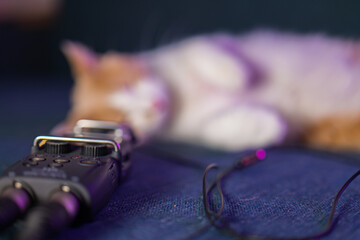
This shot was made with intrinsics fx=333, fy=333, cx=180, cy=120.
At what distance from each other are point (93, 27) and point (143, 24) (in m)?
0.50

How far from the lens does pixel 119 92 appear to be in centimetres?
138

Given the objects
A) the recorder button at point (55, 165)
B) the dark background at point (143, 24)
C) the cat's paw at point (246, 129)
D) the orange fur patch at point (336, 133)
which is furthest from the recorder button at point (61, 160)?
the dark background at point (143, 24)

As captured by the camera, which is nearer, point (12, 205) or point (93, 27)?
point (12, 205)

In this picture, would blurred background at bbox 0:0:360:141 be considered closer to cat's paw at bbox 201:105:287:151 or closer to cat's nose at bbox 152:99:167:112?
cat's nose at bbox 152:99:167:112

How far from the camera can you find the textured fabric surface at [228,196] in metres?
0.55

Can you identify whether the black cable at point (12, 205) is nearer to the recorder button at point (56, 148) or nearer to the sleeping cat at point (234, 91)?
the recorder button at point (56, 148)

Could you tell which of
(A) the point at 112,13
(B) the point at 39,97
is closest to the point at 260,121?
(B) the point at 39,97

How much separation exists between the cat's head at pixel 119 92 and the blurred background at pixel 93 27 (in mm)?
206

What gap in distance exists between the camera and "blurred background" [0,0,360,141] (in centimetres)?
179

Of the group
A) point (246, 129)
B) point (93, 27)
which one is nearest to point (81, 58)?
point (246, 129)

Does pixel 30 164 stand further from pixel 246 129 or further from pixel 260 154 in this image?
pixel 246 129

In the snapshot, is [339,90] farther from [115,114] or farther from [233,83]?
[115,114]

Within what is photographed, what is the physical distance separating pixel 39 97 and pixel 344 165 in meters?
1.88

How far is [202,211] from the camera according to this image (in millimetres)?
614
